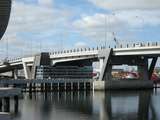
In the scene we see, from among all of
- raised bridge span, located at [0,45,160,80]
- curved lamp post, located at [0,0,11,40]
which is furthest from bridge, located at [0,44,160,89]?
curved lamp post, located at [0,0,11,40]

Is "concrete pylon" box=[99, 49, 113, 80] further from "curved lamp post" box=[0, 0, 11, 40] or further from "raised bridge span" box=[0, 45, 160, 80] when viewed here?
"curved lamp post" box=[0, 0, 11, 40]

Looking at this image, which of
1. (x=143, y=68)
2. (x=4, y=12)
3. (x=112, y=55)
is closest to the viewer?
(x=4, y=12)

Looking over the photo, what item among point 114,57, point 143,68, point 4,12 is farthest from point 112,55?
point 4,12

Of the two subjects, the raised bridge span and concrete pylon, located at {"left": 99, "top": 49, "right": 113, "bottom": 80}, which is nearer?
the raised bridge span

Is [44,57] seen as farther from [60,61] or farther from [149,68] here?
[149,68]

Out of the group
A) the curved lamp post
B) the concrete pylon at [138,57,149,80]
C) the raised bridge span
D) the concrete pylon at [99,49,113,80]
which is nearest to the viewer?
the curved lamp post

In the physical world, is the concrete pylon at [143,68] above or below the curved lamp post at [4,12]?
below

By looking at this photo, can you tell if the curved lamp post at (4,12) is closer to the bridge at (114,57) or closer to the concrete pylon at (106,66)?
the bridge at (114,57)

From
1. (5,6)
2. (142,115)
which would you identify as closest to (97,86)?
(142,115)

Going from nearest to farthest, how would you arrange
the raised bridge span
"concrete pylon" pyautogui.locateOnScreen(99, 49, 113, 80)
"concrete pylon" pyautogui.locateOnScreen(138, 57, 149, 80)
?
the raised bridge span < "concrete pylon" pyautogui.locateOnScreen(99, 49, 113, 80) < "concrete pylon" pyautogui.locateOnScreen(138, 57, 149, 80)

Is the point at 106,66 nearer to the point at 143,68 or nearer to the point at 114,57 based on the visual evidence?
the point at 114,57

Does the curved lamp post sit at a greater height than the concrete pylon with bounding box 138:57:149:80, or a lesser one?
greater

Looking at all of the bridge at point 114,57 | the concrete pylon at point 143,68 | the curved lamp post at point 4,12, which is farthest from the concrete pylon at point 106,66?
the curved lamp post at point 4,12

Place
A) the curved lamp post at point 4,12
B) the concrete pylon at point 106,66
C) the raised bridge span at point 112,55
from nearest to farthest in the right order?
the curved lamp post at point 4,12 → the raised bridge span at point 112,55 → the concrete pylon at point 106,66
